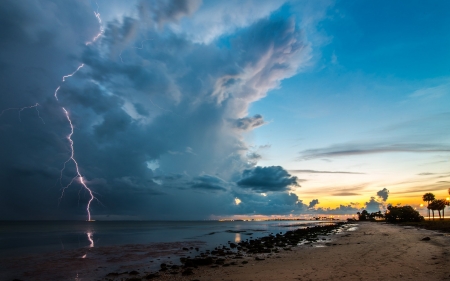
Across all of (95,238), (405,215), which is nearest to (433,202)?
(405,215)

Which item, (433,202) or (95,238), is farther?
(433,202)

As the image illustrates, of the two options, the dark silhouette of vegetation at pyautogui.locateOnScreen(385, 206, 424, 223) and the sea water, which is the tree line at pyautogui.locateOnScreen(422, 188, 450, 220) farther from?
the sea water

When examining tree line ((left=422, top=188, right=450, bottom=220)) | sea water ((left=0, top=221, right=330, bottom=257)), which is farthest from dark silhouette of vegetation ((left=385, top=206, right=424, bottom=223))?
sea water ((left=0, top=221, right=330, bottom=257))

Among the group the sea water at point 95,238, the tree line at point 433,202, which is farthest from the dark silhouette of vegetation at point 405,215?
the sea water at point 95,238

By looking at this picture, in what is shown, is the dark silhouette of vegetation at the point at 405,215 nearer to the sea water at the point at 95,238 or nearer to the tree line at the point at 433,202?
the tree line at the point at 433,202

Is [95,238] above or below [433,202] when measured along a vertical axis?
below

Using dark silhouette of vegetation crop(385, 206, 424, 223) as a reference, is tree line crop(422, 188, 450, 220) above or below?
above

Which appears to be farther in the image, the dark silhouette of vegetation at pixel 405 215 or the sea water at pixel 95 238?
the dark silhouette of vegetation at pixel 405 215

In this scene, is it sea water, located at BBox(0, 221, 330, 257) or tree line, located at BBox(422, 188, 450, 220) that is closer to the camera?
sea water, located at BBox(0, 221, 330, 257)

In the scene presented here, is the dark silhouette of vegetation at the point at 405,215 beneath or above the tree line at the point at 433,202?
beneath

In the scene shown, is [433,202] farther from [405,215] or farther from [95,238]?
[95,238]

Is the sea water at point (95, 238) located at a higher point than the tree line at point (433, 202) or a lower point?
lower

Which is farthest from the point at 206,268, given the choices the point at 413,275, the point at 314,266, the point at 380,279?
the point at 413,275

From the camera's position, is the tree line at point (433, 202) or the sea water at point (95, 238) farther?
the tree line at point (433, 202)
